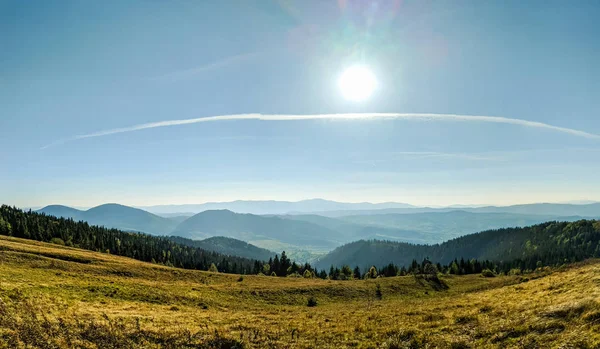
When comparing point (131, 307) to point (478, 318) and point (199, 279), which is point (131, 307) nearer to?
point (199, 279)

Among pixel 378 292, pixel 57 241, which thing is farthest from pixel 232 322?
pixel 57 241

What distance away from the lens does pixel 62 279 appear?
117ft

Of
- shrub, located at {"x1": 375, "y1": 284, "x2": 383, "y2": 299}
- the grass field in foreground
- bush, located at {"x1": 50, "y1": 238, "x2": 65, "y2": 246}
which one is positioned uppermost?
the grass field in foreground

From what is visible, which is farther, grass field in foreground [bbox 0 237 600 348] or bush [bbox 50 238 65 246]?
bush [bbox 50 238 65 246]

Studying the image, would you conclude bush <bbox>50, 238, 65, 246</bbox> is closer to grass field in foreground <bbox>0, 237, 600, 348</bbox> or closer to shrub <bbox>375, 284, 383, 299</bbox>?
grass field in foreground <bbox>0, 237, 600, 348</bbox>

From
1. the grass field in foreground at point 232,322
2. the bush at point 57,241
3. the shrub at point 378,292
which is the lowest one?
the shrub at point 378,292

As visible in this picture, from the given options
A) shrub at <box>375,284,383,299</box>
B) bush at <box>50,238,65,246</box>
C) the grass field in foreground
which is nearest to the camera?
the grass field in foreground

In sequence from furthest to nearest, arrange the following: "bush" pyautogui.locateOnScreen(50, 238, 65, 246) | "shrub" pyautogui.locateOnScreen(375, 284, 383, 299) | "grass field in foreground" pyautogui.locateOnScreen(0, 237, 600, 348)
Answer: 1. "bush" pyautogui.locateOnScreen(50, 238, 65, 246)
2. "shrub" pyautogui.locateOnScreen(375, 284, 383, 299)
3. "grass field in foreground" pyautogui.locateOnScreen(0, 237, 600, 348)

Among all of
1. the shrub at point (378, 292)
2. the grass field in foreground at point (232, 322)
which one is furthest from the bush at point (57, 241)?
the shrub at point (378, 292)

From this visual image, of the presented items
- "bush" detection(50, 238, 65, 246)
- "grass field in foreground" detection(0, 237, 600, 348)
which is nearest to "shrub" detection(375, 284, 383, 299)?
"grass field in foreground" detection(0, 237, 600, 348)

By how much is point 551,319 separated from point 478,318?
4803mm

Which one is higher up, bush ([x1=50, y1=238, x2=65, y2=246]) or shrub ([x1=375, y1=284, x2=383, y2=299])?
bush ([x1=50, y1=238, x2=65, y2=246])

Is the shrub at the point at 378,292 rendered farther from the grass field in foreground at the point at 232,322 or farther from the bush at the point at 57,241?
the bush at the point at 57,241

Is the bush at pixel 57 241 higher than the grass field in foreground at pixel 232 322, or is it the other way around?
the grass field in foreground at pixel 232 322
